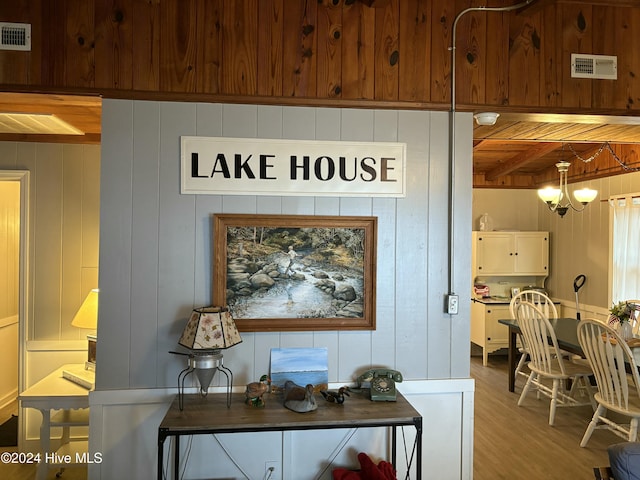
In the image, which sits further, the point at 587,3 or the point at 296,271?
the point at 587,3

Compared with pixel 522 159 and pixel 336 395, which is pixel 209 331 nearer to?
pixel 336 395

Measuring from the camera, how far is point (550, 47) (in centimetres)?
262

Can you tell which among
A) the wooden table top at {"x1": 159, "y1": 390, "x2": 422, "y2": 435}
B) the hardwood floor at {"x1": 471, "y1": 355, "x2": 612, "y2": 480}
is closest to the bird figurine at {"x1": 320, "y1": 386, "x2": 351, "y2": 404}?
the wooden table top at {"x1": 159, "y1": 390, "x2": 422, "y2": 435}

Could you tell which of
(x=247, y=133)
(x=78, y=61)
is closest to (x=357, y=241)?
(x=247, y=133)

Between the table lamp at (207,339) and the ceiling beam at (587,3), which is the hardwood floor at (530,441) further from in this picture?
the ceiling beam at (587,3)

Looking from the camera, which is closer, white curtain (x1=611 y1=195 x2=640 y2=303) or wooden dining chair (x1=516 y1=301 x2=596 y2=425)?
wooden dining chair (x1=516 y1=301 x2=596 y2=425)

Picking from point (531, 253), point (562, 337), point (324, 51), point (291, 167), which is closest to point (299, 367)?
point (291, 167)

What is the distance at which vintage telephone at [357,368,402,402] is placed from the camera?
228 cm

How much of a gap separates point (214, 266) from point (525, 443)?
9.42ft

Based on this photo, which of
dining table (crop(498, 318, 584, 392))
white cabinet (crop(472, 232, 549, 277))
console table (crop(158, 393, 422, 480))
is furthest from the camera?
white cabinet (crop(472, 232, 549, 277))

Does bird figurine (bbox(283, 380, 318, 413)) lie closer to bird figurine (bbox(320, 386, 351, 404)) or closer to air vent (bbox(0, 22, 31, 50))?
bird figurine (bbox(320, 386, 351, 404))

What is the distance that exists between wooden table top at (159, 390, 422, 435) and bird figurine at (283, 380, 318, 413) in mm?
23

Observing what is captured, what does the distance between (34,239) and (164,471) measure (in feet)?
6.75

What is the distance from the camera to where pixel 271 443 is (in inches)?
96.3
